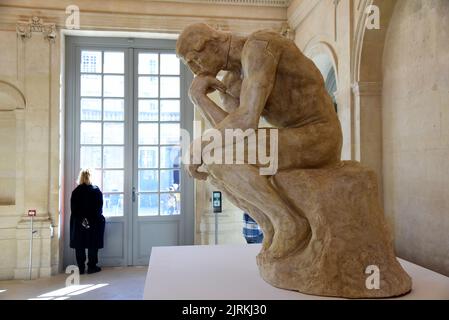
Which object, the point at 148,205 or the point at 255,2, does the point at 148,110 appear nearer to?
the point at 148,205

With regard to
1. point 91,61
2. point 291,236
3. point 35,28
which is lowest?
point 291,236

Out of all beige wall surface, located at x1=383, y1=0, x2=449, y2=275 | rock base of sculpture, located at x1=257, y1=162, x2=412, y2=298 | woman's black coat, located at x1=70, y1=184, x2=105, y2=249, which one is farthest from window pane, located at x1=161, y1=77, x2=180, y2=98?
rock base of sculpture, located at x1=257, y1=162, x2=412, y2=298

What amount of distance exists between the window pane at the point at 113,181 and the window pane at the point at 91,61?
1603mm

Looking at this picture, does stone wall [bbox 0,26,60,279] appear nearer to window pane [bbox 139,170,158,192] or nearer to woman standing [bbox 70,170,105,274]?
woman standing [bbox 70,170,105,274]

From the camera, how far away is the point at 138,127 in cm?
611

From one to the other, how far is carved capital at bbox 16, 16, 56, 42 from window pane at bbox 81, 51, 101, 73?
0.59 m

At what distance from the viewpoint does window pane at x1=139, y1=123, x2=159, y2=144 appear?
241 inches

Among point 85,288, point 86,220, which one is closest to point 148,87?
point 86,220

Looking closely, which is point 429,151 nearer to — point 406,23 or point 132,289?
point 406,23

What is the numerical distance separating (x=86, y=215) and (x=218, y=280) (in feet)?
12.0

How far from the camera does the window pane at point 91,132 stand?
6.00 metres

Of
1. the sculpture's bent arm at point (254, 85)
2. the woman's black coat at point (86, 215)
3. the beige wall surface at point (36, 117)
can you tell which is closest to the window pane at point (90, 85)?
the beige wall surface at point (36, 117)

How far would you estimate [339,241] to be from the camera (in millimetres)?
2100

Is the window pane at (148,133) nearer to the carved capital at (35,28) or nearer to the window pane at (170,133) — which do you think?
the window pane at (170,133)
